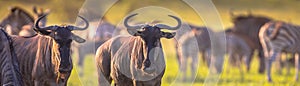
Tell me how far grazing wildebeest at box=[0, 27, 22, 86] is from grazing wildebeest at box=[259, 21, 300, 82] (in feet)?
39.6

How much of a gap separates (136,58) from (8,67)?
307 cm

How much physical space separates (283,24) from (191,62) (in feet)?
7.24

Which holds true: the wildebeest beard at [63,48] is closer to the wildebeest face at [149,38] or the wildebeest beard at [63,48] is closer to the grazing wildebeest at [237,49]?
the wildebeest face at [149,38]

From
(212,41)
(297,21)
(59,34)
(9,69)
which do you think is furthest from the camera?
(297,21)

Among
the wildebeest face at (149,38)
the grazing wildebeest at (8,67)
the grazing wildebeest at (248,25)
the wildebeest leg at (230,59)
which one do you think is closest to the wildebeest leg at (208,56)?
the wildebeest leg at (230,59)

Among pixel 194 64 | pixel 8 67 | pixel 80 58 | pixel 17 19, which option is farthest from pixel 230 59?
pixel 8 67

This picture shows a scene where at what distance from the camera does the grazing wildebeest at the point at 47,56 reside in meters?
12.8

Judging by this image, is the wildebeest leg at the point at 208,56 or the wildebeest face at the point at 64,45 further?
the wildebeest leg at the point at 208,56

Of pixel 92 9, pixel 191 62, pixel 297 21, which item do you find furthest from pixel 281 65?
pixel 297 21

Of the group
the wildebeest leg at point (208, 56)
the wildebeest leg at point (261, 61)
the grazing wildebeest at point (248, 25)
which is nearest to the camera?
the wildebeest leg at point (261, 61)

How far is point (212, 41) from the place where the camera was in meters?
24.7

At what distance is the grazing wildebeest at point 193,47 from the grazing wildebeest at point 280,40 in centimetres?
146

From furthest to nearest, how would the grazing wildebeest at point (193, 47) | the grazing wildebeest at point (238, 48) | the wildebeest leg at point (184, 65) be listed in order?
the grazing wildebeest at point (238, 48), the grazing wildebeest at point (193, 47), the wildebeest leg at point (184, 65)

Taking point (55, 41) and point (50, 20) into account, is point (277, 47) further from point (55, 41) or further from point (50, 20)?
point (50, 20)
